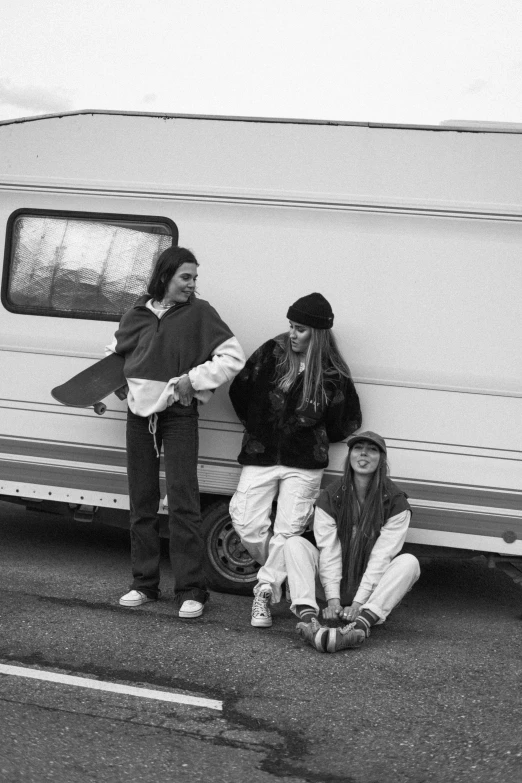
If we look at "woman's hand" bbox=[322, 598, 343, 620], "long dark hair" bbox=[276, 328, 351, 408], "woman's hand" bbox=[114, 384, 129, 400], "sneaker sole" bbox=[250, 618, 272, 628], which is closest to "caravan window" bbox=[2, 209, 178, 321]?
"woman's hand" bbox=[114, 384, 129, 400]

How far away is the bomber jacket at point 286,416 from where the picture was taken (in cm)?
555

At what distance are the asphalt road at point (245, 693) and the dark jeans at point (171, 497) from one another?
0.73ft

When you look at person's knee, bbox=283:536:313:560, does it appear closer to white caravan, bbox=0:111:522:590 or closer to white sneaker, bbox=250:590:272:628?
white sneaker, bbox=250:590:272:628

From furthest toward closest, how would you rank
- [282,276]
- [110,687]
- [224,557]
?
[224,557], [282,276], [110,687]

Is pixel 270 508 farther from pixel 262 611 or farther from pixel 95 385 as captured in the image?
pixel 95 385

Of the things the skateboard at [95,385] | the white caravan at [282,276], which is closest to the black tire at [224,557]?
the white caravan at [282,276]

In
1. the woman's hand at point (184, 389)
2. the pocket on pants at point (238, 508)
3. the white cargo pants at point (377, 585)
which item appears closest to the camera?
the white cargo pants at point (377, 585)

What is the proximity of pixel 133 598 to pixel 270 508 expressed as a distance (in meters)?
0.93

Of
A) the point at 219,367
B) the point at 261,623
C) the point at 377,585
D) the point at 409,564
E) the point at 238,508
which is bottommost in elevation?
the point at 261,623

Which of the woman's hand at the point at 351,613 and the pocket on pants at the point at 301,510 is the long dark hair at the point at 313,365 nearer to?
the pocket on pants at the point at 301,510

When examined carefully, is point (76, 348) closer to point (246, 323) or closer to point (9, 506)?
point (246, 323)

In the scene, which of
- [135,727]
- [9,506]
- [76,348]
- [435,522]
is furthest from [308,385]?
[9,506]

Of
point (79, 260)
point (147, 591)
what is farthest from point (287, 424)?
point (79, 260)

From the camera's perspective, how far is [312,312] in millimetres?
5414
